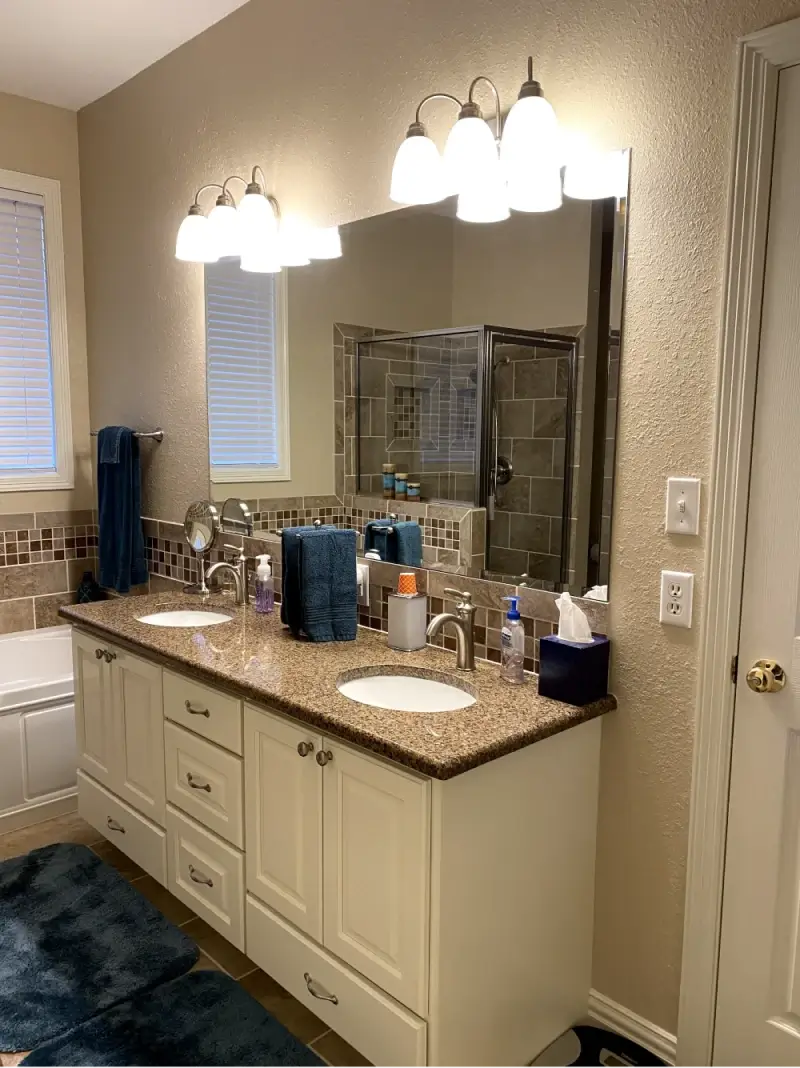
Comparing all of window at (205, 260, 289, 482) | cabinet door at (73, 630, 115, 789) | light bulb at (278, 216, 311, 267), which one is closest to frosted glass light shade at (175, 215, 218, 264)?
window at (205, 260, 289, 482)

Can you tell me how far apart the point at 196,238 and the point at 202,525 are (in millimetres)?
999

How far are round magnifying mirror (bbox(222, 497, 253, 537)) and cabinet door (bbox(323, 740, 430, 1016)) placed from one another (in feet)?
4.28

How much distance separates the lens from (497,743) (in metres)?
1.53

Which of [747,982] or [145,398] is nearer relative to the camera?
[747,982]

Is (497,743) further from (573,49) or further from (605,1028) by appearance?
(573,49)

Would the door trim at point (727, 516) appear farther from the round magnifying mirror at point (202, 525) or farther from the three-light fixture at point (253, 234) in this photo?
the round magnifying mirror at point (202, 525)

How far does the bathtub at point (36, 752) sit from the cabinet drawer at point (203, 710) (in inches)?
36.8

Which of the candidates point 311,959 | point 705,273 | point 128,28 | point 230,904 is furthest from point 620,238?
point 128,28

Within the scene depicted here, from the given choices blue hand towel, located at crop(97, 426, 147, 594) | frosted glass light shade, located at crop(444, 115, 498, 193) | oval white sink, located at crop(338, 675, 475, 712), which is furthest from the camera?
blue hand towel, located at crop(97, 426, 147, 594)

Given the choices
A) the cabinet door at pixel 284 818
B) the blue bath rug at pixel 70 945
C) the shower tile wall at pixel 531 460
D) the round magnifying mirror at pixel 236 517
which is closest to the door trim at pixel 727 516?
the shower tile wall at pixel 531 460

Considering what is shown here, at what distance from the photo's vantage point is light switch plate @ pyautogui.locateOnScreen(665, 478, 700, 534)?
64.1 inches

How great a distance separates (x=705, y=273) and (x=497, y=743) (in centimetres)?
100

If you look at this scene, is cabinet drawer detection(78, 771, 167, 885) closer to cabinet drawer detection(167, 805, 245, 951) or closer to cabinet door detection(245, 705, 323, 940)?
cabinet drawer detection(167, 805, 245, 951)

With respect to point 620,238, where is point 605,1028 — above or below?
below
